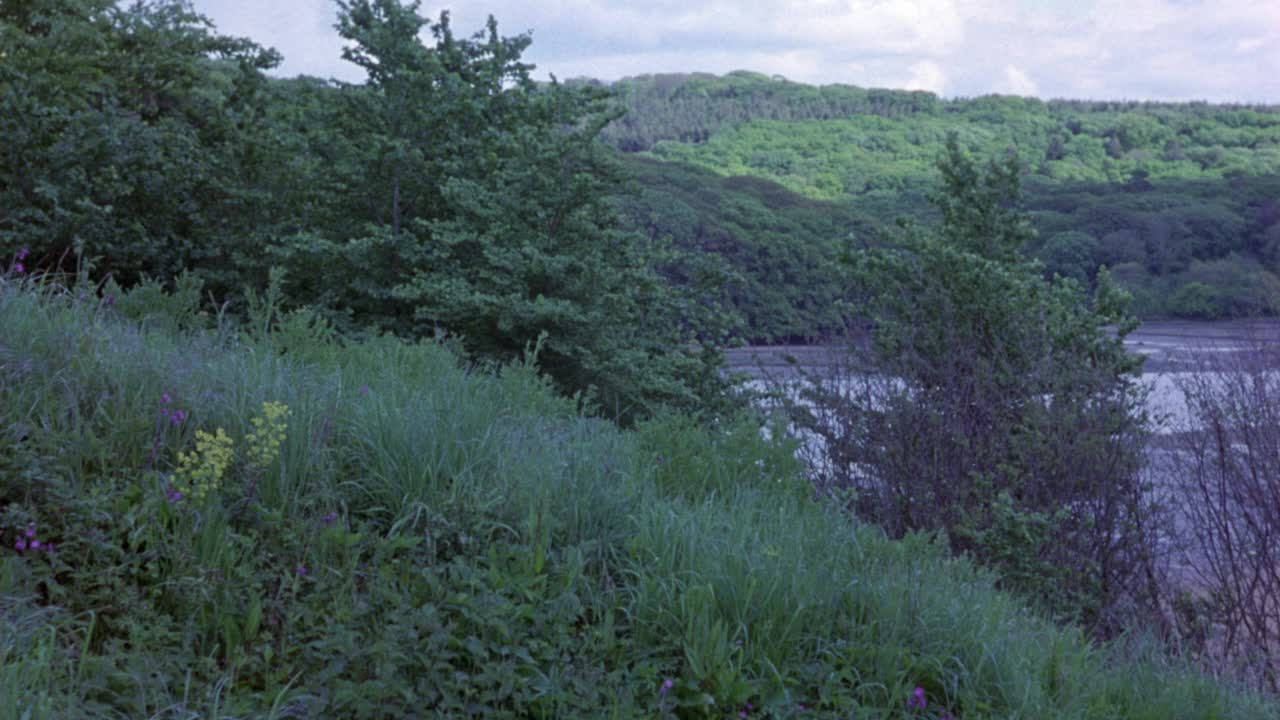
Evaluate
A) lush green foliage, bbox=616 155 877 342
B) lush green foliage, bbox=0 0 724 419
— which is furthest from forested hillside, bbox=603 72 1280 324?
lush green foliage, bbox=0 0 724 419

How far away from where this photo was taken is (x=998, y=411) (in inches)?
741

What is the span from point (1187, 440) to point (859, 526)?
19.1 metres

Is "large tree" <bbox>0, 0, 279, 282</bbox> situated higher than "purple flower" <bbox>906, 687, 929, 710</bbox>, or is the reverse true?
"large tree" <bbox>0, 0, 279, 282</bbox>

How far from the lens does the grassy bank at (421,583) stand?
2861mm

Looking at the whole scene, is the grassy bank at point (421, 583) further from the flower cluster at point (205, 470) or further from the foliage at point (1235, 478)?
the foliage at point (1235, 478)

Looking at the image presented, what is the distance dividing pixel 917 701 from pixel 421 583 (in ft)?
5.62

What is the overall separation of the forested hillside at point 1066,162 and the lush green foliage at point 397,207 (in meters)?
17.4

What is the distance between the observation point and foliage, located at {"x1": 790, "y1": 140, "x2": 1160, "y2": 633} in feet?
54.5

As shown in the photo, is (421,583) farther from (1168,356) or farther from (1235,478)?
(1168,356)

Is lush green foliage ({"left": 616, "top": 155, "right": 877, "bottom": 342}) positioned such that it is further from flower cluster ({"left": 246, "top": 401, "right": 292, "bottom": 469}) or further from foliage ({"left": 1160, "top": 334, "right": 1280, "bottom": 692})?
flower cluster ({"left": 246, "top": 401, "right": 292, "bottom": 469})

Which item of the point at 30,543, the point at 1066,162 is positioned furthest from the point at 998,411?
the point at 1066,162

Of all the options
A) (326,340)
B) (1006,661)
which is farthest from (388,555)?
(326,340)

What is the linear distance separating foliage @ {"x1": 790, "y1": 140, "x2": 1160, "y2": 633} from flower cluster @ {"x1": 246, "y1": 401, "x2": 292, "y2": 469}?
12.1 m

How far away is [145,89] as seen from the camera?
17.3 meters
